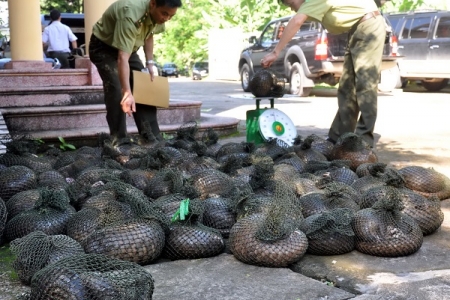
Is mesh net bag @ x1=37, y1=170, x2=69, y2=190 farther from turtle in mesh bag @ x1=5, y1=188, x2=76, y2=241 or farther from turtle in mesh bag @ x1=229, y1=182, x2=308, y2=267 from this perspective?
turtle in mesh bag @ x1=229, y1=182, x2=308, y2=267

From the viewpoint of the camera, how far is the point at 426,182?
15.6 ft

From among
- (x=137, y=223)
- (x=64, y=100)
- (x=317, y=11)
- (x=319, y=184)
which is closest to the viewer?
(x=137, y=223)

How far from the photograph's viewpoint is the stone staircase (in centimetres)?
756

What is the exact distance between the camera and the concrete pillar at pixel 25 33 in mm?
10430

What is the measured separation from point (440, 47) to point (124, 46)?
1401cm

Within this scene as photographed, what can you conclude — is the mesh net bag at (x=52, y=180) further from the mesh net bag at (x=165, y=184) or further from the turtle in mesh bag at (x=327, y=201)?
the turtle in mesh bag at (x=327, y=201)

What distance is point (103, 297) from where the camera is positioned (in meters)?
2.33

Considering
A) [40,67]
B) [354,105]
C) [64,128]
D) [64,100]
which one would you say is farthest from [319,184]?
[40,67]

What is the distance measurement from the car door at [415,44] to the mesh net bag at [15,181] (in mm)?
15206

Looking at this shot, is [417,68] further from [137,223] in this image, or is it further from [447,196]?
[137,223]

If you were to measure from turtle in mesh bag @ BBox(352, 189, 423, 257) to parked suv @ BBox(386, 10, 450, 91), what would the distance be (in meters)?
14.7

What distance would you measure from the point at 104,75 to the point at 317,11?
7.46 ft

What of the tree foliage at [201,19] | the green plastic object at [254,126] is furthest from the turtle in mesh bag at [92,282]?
the tree foliage at [201,19]

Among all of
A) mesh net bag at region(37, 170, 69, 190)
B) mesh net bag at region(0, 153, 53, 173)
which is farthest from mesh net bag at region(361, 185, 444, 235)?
mesh net bag at region(0, 153, 53, 173)
